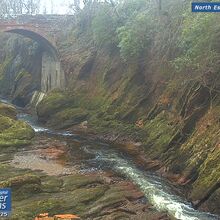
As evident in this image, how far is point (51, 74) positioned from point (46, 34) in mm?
7189

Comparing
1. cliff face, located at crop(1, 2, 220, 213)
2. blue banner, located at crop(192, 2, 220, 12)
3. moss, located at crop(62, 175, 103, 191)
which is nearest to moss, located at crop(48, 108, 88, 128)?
cliff face, located at crop(1, 2, 220, 213)

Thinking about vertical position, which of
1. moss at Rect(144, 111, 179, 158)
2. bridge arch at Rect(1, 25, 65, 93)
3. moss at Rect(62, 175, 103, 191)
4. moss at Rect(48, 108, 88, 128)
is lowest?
moss at Rect(48, 108, 88, 128)

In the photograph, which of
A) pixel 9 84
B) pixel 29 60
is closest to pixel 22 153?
pixel 29 60

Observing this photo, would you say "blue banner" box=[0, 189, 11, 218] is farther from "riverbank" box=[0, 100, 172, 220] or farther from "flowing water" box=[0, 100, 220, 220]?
"flowing water" box=[0, 100, 220, 220]

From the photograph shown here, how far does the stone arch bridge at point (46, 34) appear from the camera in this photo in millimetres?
63781

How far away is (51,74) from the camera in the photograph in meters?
72.2

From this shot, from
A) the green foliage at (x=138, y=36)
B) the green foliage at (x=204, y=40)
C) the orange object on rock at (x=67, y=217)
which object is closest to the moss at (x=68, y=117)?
the green foliage at (x=138, y=36)

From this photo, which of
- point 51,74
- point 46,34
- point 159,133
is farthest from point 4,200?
point 51,74

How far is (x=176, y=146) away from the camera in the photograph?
3381 centimetres

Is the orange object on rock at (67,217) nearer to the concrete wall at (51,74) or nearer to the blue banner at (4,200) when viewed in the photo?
the blue banner at (4,200)

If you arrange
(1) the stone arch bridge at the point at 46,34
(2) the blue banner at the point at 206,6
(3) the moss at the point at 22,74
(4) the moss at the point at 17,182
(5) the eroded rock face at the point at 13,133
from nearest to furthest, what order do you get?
(2) the blue banner at the point at 206,6, (4) the moss at the point at 17,182, (5) the eroded rock face at the point at 13,133, (1) the stone arch bridge at the point at 46,34, (3) the moss at the point at 22,74

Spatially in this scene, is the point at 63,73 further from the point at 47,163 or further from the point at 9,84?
the point at 47,163

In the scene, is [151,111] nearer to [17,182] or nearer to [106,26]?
[106,26]

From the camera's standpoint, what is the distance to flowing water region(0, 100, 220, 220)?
24234 mm
